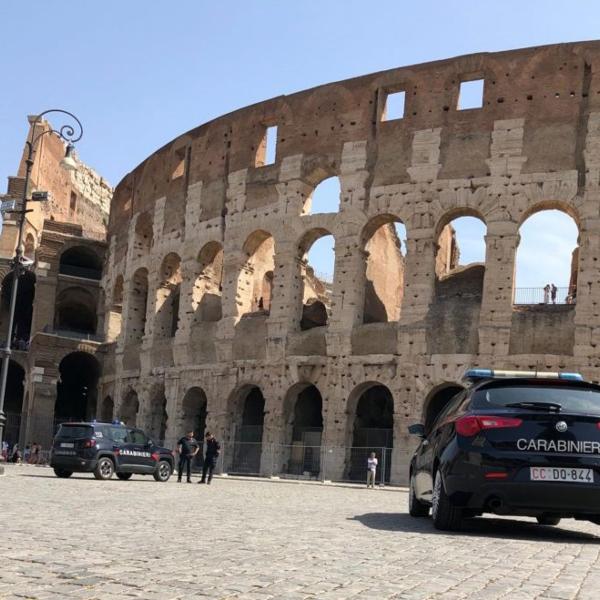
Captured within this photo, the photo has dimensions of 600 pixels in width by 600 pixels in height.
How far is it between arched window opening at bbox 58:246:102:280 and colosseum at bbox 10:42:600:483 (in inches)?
359

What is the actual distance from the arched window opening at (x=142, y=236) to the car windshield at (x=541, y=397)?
30247mm

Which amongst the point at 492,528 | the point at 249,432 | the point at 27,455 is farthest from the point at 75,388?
the point at 492,528

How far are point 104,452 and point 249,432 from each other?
10.5 metres

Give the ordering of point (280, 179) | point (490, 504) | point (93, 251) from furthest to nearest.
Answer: point (93, 251)
point (280, 179)
point (490, 504)

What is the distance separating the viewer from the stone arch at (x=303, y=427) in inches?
1107

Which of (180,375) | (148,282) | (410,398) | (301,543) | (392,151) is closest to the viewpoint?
(301,543)

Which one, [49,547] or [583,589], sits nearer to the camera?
[583,589]

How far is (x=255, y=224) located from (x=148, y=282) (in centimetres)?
721

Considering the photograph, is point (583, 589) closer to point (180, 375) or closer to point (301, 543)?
point (301, 543)

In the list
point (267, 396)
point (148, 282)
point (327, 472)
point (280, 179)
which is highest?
point (280, 179)

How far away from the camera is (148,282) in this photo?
36.5 metres

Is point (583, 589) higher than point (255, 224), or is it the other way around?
point (255, 224)

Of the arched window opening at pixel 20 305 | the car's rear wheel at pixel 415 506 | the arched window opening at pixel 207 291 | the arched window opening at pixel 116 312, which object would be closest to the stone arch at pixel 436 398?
the arched window opening at pixel 207 291

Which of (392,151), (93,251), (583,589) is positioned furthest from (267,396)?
(583,589)
